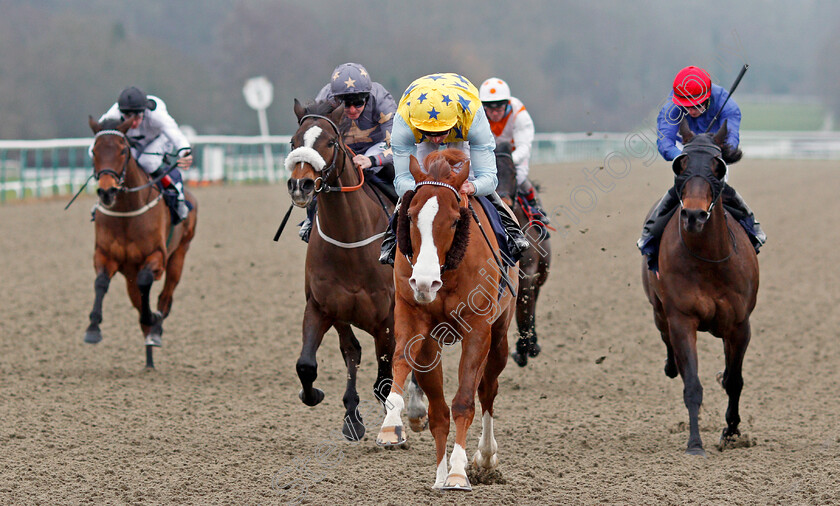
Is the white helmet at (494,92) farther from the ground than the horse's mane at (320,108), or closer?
farther from the ground

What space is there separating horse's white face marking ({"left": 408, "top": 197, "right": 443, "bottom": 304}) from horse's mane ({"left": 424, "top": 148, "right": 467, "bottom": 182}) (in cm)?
15

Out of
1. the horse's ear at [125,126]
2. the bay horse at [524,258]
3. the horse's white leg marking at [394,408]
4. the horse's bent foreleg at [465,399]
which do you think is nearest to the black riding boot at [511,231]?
the horse's bent foreleg at [465,399]

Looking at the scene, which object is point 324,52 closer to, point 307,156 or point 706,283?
point 706,283

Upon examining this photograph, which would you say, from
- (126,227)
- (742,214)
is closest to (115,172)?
(126,227)

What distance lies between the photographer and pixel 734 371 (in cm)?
597

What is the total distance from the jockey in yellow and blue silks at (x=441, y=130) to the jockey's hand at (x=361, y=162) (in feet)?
3.06

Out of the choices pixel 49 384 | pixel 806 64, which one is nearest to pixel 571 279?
pixel 49 384

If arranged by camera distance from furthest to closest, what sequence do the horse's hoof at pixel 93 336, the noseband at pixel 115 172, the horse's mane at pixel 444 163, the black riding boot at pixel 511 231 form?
the horse's hoof at pixel 93 336
the noseband at pixel 115 172
the black riding boot at pixel 511 231
the horse's mane at pixel 444 163

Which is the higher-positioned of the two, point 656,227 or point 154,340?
point 656,227

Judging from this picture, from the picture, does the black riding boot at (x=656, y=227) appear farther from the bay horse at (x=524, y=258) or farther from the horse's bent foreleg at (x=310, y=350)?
the horse's bent foreleg at (x=310, y=350)

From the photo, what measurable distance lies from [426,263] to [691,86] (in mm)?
2691

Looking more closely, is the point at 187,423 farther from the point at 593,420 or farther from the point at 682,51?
the point at 682,51

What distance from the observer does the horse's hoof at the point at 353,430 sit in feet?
19.1

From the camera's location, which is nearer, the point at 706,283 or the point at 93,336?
the point at 706,283
